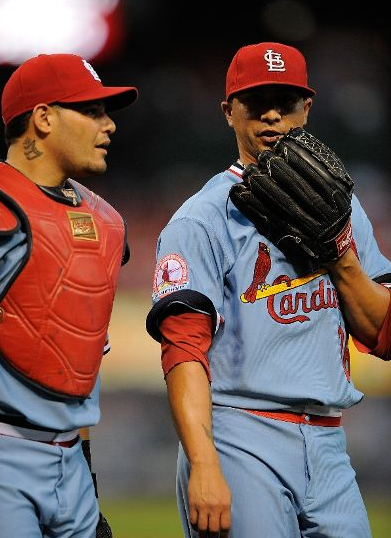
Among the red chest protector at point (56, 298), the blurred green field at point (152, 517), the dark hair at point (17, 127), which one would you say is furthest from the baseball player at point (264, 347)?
the blurred green field at point (152, 517)

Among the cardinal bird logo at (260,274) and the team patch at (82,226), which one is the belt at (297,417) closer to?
the cardinal bird logo at (260,274)

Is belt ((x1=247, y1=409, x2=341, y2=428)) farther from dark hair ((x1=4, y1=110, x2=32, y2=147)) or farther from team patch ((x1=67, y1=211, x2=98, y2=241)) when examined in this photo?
dark hair ((x1=4, y1=110, x2=32, y2=147))

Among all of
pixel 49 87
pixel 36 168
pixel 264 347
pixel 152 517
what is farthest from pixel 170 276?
pixel 152 517

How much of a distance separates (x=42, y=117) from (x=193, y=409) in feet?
2.31

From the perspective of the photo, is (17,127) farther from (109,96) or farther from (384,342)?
(384,342)

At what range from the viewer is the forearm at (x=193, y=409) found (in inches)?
82.4

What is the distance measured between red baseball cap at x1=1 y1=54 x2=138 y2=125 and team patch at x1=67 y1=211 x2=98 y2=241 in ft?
0.82

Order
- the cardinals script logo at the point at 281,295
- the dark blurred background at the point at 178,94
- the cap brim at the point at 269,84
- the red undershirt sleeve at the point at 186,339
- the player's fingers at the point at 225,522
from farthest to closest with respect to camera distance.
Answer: the dark blurred background at the point at 178,94 → the cap brim at the point at 269,84 → the cardinals script logo at the point at 281,295 → the red undershirt sleeve at the point at 186,339 → the player's fingers at the point at 225,522

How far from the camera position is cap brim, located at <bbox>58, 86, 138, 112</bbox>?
2268 mm

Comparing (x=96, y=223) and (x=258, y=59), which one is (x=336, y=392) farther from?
(x=258, y=59)

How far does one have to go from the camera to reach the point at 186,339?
2197mm

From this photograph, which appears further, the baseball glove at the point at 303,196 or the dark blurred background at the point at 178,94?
the dark blurred background at the point at 178,94

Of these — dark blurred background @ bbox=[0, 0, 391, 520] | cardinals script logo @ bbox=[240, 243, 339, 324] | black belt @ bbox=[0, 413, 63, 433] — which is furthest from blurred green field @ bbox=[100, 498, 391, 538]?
black belt @ bbox=[0, 413, 63, 433]

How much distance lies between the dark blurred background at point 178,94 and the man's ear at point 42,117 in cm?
353
